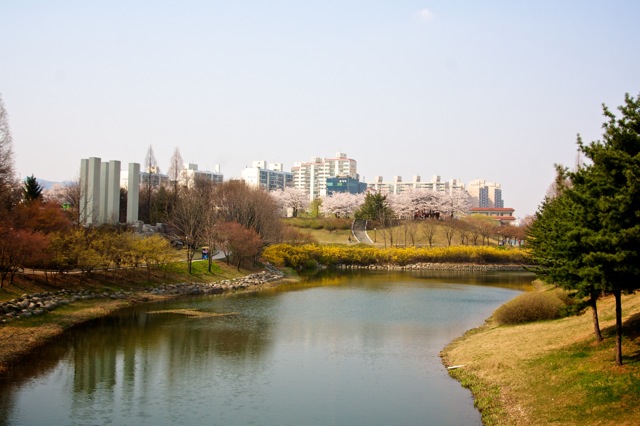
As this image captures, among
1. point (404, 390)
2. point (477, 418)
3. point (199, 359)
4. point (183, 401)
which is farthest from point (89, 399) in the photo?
point (477, 418)

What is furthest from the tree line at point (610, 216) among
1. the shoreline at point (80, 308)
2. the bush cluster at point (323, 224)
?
the bush cluster at point (323, 224)

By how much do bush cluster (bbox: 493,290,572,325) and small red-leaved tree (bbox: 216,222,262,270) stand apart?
31.6 metres

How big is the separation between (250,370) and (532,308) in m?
13.7

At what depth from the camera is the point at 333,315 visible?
121ft

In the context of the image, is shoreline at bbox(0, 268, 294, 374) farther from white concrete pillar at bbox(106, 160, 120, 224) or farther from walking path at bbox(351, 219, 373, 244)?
walking path at bbox(351, 219, 373, 244)

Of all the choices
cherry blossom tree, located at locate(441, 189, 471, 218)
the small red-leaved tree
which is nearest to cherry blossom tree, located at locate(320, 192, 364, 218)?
cherry blossom tree, located at locate(441, 189, 471, 218)

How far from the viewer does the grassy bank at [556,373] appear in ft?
46.9

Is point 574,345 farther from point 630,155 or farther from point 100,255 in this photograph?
point 100,255

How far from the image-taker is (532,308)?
91.6 ft

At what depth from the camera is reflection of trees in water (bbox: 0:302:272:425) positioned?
20688 millimetres

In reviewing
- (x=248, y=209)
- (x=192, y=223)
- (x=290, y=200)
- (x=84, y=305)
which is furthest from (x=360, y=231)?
(x=84, y=305)

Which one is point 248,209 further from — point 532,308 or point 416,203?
point 416,203

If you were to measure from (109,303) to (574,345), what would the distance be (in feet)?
91.9

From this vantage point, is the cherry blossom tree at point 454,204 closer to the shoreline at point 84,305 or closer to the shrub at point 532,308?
the shoreline at point 84,305
